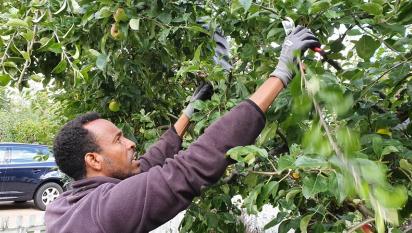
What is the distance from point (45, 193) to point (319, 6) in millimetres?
8750

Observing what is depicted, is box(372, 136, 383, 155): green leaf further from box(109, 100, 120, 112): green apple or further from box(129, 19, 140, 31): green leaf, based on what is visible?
box(109, 100, 120, 112): green apple

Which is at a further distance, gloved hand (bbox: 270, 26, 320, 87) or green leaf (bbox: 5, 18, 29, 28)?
green leaf (bbox: 5, 18, 29, 28)

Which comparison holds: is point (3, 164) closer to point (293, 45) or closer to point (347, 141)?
point (293, 45)

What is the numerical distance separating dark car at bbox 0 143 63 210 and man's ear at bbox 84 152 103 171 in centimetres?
707

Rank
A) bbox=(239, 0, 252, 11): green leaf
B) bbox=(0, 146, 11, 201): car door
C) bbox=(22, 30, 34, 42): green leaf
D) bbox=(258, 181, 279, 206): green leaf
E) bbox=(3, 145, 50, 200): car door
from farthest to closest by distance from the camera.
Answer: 1. bbox=(3, 145, 50, 200): car door
2. bbox=(0, 146, 11, 201): car door
3. bbox=(22, 30, 34, 42): green leaf
4. bbox=(258, 181, 279, 206): green leaf
5. bbox=(239, 0, 252, 11): green leaf

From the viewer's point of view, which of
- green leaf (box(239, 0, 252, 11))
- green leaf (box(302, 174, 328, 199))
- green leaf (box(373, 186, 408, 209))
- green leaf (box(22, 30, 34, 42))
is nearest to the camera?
green leaf (box(373, 186, 408, 209))

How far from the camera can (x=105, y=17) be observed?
5.84ft

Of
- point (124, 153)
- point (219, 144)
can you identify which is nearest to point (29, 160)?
point (124, 153)

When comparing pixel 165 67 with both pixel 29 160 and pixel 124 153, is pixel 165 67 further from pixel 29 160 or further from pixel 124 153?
pixel 29 160

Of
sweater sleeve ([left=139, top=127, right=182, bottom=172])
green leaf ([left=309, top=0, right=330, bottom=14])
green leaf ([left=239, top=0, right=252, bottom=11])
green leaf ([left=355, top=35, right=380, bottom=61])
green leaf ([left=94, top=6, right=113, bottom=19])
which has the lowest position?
sweater sleeve ([left=139, top=127, right=182, bottom=172])

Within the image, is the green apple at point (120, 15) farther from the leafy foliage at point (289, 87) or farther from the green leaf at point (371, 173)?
the green leaf at point (371, 173)

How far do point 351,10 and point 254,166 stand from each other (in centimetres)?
81

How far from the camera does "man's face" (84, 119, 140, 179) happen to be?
176 cm

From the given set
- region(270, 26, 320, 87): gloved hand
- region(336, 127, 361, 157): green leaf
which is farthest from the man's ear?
region(336, 127, 361, 157): green leaf
